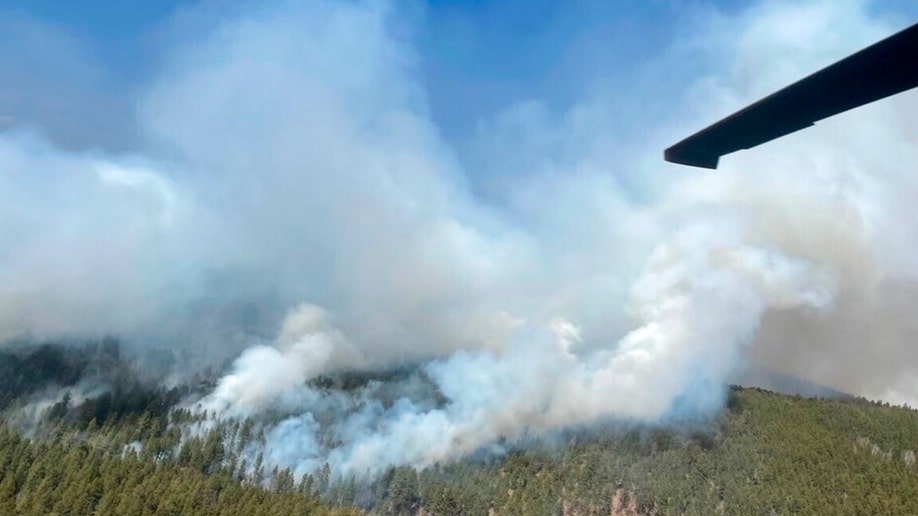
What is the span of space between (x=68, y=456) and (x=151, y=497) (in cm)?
4098

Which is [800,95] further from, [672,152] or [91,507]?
[91,507]

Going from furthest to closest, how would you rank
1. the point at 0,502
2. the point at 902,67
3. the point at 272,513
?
the point at 272,513 → the point at 0,502 → the point at 902,67

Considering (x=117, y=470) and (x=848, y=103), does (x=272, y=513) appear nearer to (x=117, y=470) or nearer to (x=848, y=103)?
(x=117, y=470)

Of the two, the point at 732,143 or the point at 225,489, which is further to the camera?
the point at 225,489

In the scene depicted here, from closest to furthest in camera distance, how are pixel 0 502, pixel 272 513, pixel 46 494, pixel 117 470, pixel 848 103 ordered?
pixel 848 103 < pixel 0 502 < pixel 46 494 < pixel 272 513 < pixel 117 470

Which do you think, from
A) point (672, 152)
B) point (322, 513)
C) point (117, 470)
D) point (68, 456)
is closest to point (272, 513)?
point (322, 513)

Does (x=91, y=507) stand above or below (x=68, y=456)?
below

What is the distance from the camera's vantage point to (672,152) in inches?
198

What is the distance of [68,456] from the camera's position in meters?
147

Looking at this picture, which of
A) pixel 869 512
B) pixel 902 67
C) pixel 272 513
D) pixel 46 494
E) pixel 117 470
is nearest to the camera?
pixel 902 67

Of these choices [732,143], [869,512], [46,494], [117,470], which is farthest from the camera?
[869,512]

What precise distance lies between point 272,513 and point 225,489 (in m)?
26.0

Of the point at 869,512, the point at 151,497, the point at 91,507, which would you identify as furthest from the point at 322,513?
the point at 869,512

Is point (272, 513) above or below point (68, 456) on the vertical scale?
below
